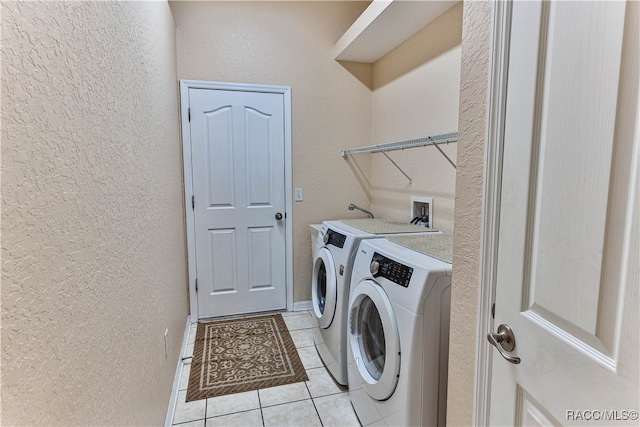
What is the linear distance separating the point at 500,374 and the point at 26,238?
108cm

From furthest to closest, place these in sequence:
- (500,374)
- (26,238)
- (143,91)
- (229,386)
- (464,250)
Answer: (229,386) → (143,91) → (464,250) → (500,374) → (26,238)

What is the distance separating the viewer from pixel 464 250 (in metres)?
1.07

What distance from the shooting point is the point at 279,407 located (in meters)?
1.90

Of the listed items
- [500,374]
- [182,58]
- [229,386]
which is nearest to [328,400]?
[229,386]

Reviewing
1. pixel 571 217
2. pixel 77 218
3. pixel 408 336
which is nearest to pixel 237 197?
pixel 408 336

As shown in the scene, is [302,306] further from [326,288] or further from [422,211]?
[422,211]

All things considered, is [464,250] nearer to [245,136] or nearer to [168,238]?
[168,238]

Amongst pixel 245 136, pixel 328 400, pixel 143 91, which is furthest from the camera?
pixel 245 136

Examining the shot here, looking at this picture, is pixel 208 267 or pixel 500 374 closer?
pixel 500 374

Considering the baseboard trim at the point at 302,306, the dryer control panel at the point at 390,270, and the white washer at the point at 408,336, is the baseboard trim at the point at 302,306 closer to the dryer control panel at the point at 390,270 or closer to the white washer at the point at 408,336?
the white washer at the point at 408,336

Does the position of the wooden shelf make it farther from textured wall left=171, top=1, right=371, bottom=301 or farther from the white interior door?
the white interior door

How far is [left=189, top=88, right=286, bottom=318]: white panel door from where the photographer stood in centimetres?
282

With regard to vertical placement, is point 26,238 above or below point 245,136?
below

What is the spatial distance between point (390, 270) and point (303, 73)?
7.04 ft
